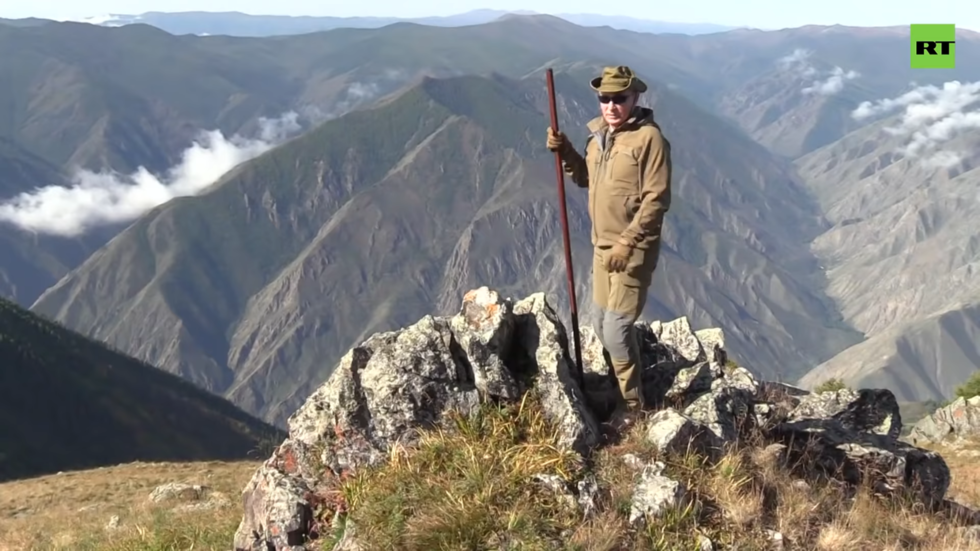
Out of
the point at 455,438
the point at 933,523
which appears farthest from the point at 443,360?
the point at 933,523

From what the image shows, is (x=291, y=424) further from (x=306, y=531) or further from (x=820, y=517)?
(x=820, y=517)

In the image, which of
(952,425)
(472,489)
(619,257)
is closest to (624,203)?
(619,257)

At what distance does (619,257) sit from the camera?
10.9 metres

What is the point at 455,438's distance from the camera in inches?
420

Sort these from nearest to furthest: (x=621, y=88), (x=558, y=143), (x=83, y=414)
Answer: (x=621, y=88) → (x=558, y=143) → (x=83, y=414)

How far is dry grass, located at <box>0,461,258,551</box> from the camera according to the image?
12.0 m

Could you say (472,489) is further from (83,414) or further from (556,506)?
(83,414)

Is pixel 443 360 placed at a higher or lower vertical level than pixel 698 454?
higher

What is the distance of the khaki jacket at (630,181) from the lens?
10664 millimetres

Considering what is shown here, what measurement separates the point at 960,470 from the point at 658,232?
1742 cm

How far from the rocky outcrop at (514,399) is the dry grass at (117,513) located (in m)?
1.39

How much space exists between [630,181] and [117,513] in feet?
55.6

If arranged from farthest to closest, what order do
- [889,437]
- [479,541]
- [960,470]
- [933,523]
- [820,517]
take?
1. [960,470]
2. [889,437]
3. [933,523]
4. [820,517]
5. [479,541]

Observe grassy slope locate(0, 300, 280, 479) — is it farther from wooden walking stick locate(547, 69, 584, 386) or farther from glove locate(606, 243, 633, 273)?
glove locate(606, 243, 633, 273)
